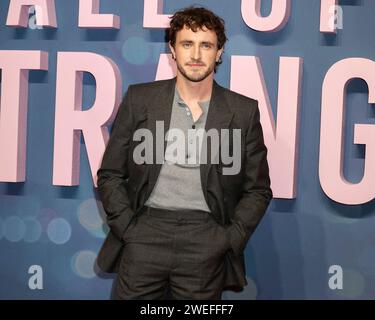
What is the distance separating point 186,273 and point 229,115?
0.79 metres

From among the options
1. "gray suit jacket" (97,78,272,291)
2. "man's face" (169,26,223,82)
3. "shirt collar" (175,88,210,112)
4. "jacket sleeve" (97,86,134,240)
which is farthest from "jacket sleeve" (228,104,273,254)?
"jacket sleeve" (97,86,134,240)

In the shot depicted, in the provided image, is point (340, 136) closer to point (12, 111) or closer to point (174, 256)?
point (174, 256)

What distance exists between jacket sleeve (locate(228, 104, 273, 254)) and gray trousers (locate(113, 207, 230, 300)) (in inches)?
4.5

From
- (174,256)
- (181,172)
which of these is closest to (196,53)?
(181,172)

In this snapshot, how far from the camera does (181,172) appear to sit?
306 centimetres

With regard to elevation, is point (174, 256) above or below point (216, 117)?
below

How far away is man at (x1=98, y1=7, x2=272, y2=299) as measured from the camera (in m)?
3.02

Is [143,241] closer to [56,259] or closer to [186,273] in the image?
[186,273]

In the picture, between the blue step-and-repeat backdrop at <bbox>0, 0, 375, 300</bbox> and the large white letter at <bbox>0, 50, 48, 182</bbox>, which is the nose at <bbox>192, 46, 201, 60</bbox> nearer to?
Answer: the blue step-and-repeat backdrop at <bbox>0, 0, 375, 300</bbox>

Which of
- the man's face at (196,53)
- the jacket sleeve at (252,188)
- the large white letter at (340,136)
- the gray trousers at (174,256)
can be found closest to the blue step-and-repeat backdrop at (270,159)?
the large white letter at (340,136)

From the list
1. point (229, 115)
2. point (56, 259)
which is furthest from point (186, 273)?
point (56, 259)

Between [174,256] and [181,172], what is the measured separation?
398mm

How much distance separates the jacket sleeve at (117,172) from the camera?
3.11 metres
